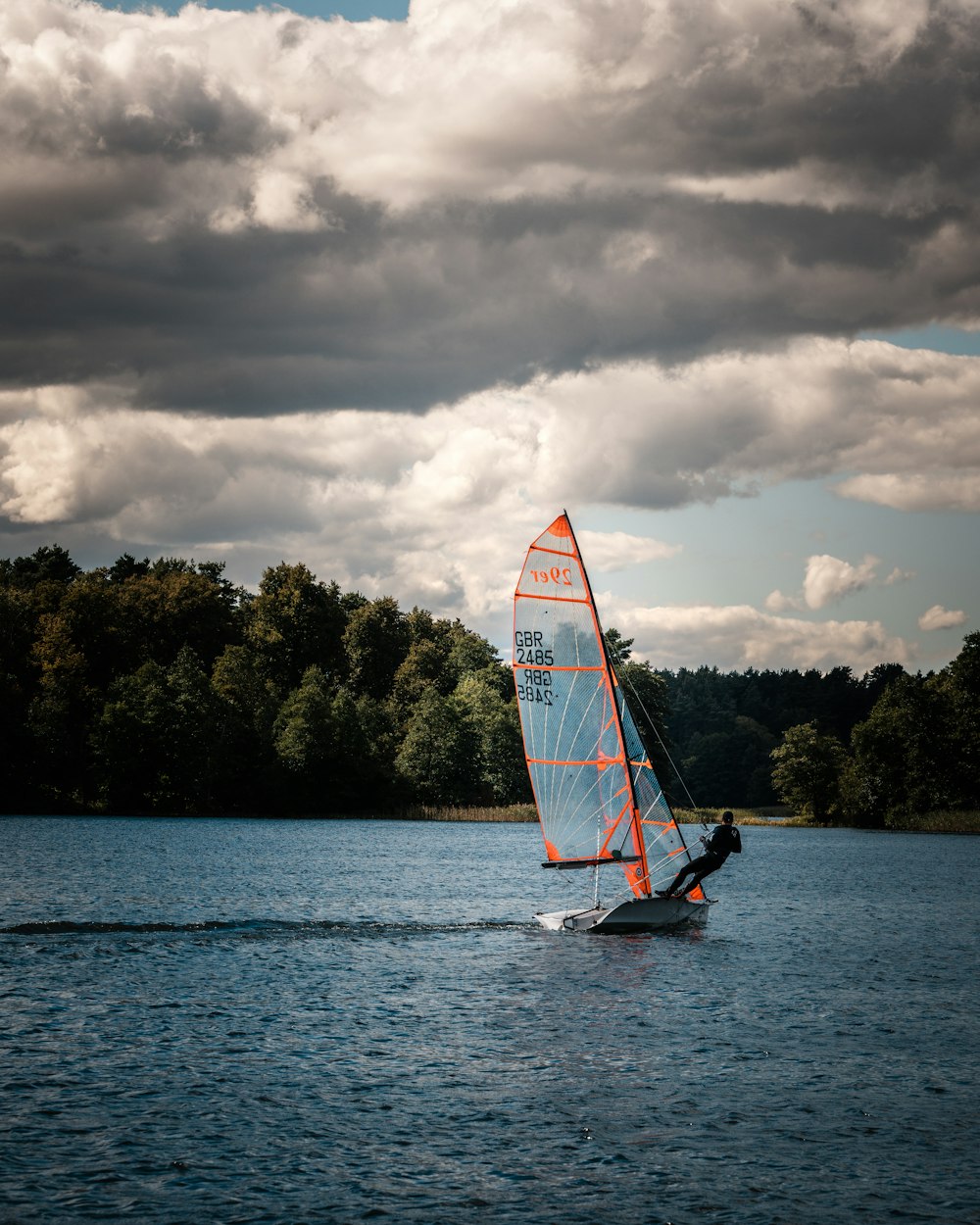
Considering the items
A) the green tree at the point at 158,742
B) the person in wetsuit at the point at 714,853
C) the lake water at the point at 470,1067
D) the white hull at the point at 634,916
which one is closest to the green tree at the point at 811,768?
the green tree at the point at 158,742

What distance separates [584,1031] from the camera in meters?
25.5

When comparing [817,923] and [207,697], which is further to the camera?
[207,697]

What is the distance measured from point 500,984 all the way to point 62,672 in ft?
334

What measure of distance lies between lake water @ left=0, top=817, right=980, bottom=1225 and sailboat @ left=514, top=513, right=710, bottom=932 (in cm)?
134

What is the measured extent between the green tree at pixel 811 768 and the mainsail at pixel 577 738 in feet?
374

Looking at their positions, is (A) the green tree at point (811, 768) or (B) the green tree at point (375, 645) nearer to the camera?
(A) the green tree at point (811, 768)

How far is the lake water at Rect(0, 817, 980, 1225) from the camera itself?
1588cm

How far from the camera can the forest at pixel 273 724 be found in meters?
121

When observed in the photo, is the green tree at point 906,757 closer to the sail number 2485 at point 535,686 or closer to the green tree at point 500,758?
the green tree at point 500,758

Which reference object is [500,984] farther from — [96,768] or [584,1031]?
[96,768]

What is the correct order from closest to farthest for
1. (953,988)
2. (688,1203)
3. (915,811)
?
(688,1203) < (953,988) < (915,811)

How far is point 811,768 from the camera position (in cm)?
15038

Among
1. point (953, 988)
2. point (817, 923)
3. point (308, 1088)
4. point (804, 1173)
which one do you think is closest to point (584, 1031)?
point (308, 1088)

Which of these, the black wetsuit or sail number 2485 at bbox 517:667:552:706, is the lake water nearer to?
the black wetsuit
